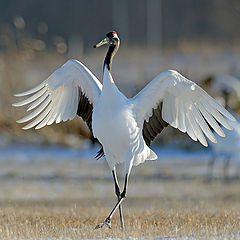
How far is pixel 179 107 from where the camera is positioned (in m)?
8.85

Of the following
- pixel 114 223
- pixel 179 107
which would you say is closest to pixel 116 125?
pixel 179 107

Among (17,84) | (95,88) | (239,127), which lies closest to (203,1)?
(17,84)

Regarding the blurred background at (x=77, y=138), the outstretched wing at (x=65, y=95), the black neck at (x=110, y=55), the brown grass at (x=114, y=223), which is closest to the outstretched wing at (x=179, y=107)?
the black neck at (x=110, y=55)

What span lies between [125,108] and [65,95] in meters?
1.29

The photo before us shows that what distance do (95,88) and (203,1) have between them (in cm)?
5138

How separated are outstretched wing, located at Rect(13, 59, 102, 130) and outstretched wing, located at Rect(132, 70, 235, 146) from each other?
667 mm

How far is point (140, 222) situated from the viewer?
8.63m

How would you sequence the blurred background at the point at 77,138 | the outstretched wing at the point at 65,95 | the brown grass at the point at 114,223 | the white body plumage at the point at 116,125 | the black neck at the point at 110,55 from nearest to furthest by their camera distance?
1. the brown grass at the point at 114,223
2. the white body plumage at the point at 116,125
3. the black neck at the point at 110,55
4. the outstretched wing at the point at 65,95
5. the blurred background at the point at 77,138

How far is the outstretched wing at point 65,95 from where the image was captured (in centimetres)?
919

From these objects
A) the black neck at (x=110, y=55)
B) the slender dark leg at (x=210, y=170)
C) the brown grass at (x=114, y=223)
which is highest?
the black neck at (x=110, y=55)

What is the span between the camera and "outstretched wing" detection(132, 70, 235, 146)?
8516 mm

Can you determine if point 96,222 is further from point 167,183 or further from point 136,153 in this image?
point 167,183

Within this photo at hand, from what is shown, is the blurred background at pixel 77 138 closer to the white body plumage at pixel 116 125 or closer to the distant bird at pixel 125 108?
the distant bird at pixel 125 108

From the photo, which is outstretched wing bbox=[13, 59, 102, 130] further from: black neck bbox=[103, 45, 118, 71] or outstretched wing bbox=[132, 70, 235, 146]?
outstretched wing bbox=[132, 70, 235, 146]
